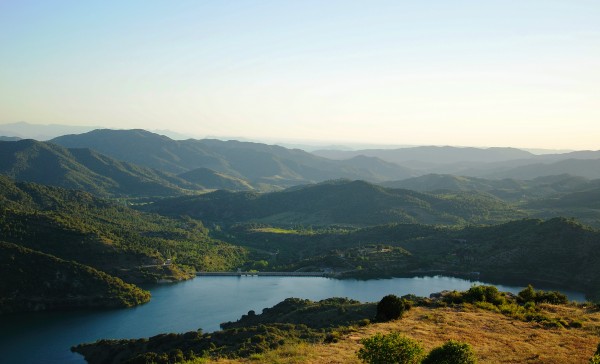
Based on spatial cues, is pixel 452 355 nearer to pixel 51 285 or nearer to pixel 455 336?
pixel 455 336

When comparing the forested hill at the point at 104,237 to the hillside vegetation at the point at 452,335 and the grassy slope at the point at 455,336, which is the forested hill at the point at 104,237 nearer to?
the hillside vegetation at the point at 452,335

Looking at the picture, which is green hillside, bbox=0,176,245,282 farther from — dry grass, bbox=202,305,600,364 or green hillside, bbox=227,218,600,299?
dry grass, bbox=202,305,600,364

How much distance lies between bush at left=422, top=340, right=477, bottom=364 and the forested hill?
95840mm

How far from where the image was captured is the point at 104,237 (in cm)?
12288

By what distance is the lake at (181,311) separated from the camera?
8209 centimetres

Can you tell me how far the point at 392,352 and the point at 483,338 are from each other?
470 inches

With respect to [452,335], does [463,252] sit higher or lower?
lower

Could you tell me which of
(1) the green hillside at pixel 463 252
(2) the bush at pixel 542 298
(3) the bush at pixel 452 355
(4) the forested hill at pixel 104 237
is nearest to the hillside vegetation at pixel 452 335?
(2) the bush at pixel 542 298

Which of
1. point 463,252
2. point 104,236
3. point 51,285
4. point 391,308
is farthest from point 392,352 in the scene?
point 463,252

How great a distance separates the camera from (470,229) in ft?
518

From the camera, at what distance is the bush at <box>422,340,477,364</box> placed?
22.2 metres

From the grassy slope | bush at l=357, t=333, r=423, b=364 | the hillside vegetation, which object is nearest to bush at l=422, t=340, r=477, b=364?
bush at l=357, t=333, r=423, b=364

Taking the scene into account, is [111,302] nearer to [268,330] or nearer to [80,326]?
[80,326]

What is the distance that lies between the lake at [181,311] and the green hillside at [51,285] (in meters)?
2.41
